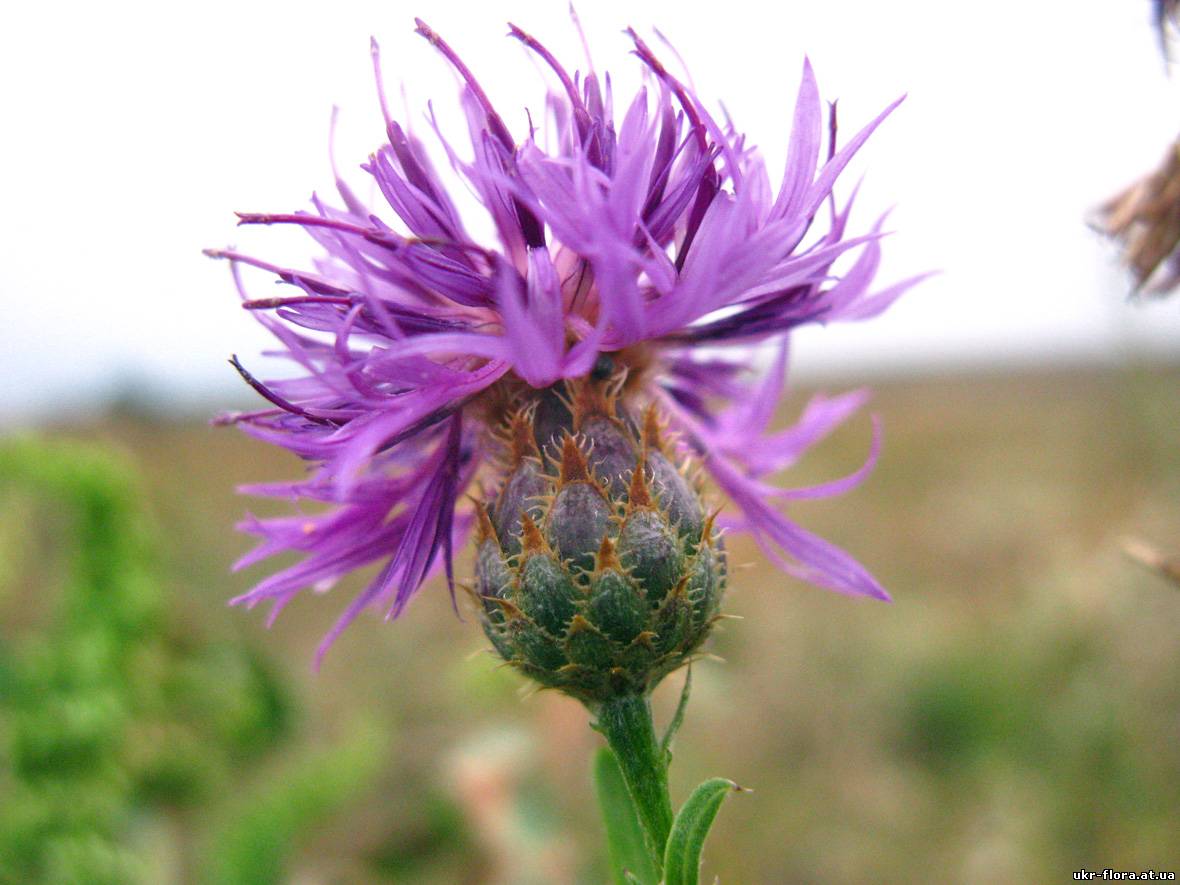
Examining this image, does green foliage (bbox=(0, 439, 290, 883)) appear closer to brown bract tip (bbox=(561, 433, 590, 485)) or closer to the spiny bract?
the spiny bract


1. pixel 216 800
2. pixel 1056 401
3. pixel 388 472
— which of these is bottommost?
pixel 1056 401

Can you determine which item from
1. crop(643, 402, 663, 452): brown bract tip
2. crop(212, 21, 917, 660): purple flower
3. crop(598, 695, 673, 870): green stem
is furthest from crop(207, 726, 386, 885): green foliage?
crop(643, 402, 663, 452): brown bract tip

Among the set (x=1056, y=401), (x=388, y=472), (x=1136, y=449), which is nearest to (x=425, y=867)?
(x=388, y=472)

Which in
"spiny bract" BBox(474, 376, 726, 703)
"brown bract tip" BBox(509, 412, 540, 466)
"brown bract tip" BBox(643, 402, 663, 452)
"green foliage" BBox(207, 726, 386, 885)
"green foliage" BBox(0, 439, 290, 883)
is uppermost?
"brown bract tip" BBox(509, 412, 540, 466)

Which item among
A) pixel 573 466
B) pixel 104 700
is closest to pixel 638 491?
pixel 573 466

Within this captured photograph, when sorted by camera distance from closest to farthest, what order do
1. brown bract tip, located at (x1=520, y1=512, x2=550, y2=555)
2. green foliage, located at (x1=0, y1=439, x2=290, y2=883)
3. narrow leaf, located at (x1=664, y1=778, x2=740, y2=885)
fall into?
narrow leaf, located at (x1=664, y1=778, x2=740, y2=885) < brown bract tip, located at (x1=520, y1=512, x2=550, y2=555) < green foliage, located at (x1=0, y1=439, x2=290, y2=883)

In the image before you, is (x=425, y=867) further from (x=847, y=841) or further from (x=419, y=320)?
(x=419, y=320)
